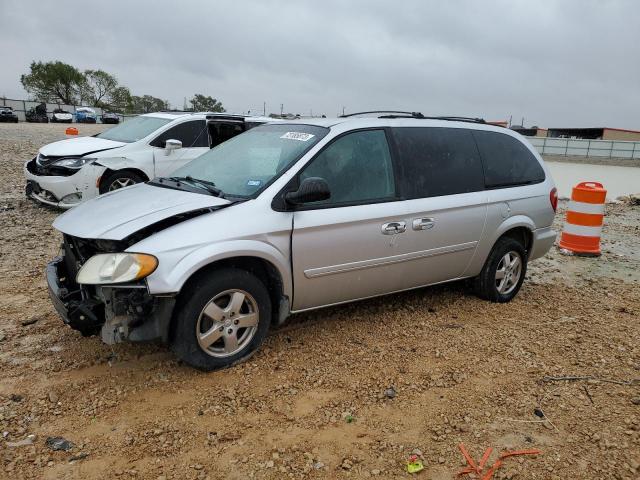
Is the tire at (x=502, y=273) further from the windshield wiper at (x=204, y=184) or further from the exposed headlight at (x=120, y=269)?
the exposed headlight at (x=120, y=269)

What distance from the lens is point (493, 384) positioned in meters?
3.72

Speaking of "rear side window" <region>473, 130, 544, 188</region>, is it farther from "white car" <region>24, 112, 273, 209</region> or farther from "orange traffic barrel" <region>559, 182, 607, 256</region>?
"white car" <region>24, 112, 273, 209</region>

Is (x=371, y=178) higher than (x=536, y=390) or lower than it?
higher

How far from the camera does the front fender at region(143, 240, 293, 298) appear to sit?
10.7 ft

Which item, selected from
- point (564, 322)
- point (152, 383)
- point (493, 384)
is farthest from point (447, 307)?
point (152, 383)

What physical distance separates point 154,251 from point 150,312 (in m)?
0.40

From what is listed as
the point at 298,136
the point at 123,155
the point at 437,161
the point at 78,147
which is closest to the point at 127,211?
the point at 298,136

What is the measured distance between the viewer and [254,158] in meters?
4.25

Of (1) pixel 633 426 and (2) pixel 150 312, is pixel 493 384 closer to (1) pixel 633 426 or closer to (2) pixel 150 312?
(1) pixel 633 426

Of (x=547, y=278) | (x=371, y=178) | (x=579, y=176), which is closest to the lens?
(x=371, y=178)

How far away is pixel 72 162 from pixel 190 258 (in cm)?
590

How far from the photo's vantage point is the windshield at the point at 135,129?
8.95 m

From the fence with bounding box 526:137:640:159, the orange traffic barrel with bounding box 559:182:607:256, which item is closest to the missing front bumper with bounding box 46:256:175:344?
the orange traffic barrel with bounding box 559:182:607:256

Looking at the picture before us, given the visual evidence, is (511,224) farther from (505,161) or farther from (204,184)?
(204,184)
